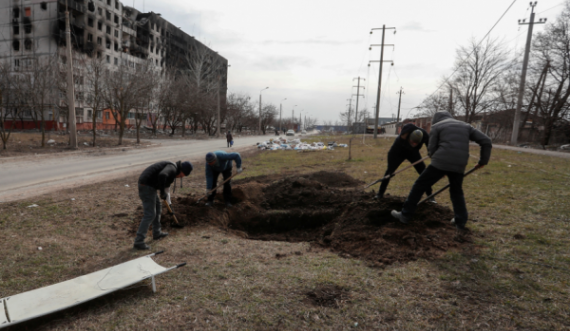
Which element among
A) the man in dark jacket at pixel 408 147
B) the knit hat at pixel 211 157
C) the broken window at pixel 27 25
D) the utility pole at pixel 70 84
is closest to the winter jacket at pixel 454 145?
the man in dark jacket at pixel 408 147

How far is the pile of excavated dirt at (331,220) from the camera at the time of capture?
150 inches

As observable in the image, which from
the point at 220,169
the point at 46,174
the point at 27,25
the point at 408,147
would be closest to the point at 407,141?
→ the point at 408,147

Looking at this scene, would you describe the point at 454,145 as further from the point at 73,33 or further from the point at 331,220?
the point at 73,33

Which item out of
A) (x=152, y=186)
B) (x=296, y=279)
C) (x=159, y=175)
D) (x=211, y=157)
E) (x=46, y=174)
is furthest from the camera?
(x=46, y=174)

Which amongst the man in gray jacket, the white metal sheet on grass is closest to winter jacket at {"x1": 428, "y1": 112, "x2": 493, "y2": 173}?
the man in gray jacket

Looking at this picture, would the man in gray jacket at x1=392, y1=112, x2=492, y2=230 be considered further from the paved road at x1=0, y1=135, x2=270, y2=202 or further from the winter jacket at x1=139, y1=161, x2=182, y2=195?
the paved road at x1=0, y1=135, x2=270, y2=202

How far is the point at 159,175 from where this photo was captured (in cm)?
407

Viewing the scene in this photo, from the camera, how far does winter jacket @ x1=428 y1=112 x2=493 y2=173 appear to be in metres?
3.90

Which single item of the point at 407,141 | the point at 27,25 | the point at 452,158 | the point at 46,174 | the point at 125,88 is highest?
the point at 27,25

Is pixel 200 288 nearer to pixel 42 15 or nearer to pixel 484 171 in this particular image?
Result: pixel 484 171

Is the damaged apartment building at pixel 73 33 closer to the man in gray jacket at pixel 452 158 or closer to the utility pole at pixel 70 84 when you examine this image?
the utility pole at pixel 70 84

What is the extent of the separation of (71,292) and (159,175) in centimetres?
167

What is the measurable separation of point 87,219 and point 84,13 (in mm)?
51011

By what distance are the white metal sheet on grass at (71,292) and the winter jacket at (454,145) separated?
145 inches
